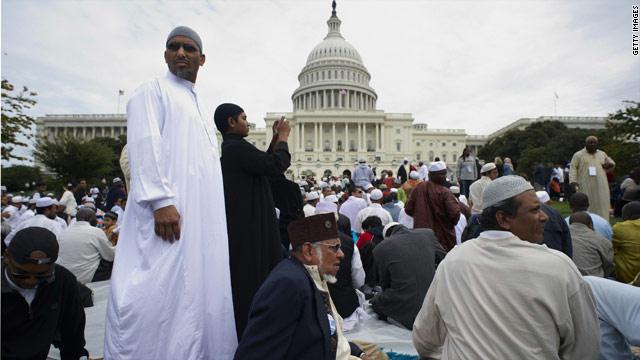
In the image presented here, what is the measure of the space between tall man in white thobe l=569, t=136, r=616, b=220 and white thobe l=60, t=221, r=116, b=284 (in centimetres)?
991

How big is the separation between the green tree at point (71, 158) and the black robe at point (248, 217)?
140 ft

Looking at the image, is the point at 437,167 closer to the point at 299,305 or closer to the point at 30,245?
the point at 299,305

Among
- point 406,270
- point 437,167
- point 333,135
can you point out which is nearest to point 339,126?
point 333,135

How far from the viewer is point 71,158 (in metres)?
39.0

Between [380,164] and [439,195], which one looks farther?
[380,164]

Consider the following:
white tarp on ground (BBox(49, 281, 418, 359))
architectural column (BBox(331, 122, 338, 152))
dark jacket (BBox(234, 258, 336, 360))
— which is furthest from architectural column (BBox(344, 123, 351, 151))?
dark jacket (BBox(234, 258, 336, 360))

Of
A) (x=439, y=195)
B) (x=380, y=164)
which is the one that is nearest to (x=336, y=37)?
(x=380, y=164)

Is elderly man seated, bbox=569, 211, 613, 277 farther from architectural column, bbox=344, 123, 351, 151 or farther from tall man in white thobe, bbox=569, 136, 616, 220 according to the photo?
architectural column, bbox=344, 123, 351, 151

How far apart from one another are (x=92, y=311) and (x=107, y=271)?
6.84 ft

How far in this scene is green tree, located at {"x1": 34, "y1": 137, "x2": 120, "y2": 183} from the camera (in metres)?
38.7

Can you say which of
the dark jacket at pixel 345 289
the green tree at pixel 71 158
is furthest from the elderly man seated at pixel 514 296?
the green tree at pixel 71 158

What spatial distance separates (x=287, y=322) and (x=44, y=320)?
7.53 feet

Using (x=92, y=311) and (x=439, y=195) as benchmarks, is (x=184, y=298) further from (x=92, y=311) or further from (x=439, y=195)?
(x=439, y=195)

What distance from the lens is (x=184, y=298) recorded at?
240 centimetres
